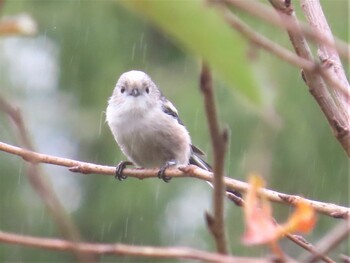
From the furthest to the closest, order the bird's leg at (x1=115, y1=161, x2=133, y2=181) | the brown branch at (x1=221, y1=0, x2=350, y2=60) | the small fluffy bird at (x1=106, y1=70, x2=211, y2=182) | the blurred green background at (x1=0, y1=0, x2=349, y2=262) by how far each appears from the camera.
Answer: the blurred green background at (x1=0, y1=0, x2=349, y2=262) < the small fluffy bird at (x1=106, y1=70, x2=211, y2=182) < the bird's leg at (x1=115, y1=161, x2=133, y2=181) < the brown branch at (x1=221, y1=0, x2=350, y2=60)

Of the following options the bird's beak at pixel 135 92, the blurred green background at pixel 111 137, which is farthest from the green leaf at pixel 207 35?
the blurred green background at pixel 111 137

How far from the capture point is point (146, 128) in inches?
116

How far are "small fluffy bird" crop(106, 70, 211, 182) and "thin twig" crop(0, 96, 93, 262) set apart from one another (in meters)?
2.32

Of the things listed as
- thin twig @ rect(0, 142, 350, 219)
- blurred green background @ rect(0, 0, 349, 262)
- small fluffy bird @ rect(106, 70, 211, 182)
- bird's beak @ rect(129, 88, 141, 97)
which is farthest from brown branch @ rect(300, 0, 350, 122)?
blurred green background @ rect(0, 0, 349, 262)

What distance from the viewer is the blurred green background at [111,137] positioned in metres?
5.75

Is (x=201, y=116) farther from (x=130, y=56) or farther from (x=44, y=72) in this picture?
(x=44, y=72)

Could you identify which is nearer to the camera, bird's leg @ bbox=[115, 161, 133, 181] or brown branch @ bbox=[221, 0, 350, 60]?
brown branch @ bbox=[221, 0, 350, 60]

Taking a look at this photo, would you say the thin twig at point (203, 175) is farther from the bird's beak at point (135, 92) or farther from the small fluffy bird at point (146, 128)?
the bird's beak at point (135, 92)

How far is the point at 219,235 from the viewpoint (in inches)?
18.5

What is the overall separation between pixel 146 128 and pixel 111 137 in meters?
3.90

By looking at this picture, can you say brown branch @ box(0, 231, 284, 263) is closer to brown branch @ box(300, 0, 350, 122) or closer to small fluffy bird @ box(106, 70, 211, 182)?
brown branch @ box(300, 0, 350, 122)

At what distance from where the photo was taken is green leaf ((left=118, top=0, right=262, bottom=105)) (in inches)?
15.7

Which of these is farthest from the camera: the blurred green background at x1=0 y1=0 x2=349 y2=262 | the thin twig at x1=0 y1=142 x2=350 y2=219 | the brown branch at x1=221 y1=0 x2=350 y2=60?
the blurred green background at x1=0 y1=0 x2=349 y2=262

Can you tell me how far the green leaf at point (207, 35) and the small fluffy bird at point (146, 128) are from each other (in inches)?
93.0
